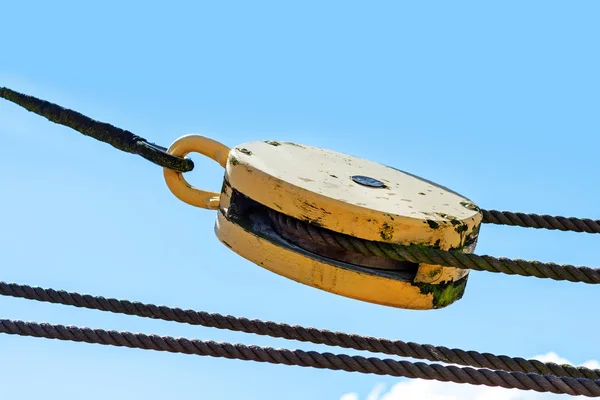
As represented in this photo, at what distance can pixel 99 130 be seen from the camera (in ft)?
11.8

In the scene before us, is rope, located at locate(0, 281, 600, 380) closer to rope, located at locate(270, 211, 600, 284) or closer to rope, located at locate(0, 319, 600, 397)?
rope, located at locate(0, 319, 600, 397)

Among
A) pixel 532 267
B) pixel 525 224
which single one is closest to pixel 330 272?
pixel 532 267

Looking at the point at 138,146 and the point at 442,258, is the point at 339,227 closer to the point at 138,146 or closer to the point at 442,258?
the point at 442,258

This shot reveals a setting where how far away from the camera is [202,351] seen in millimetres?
3156

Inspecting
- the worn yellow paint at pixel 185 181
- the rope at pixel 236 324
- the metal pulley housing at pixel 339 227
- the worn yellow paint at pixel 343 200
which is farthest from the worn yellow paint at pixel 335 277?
the worn yellow paint at pixel 185 181

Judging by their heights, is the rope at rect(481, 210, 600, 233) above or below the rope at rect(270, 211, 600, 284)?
above

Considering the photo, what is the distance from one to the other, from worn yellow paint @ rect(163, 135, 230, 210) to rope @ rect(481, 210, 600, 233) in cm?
100

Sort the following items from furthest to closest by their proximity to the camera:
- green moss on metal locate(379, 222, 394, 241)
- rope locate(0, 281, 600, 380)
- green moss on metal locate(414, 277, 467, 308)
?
rope locate(0, 281, 600, 380) → green moss on metal locate(414, 277, 467, 308) → green moss on metal locate(379, 222, 394, 241)

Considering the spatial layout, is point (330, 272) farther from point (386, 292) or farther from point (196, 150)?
point (196, 150)

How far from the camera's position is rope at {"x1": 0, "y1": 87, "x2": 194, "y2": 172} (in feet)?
11.6

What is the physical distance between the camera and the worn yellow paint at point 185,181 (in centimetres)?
353

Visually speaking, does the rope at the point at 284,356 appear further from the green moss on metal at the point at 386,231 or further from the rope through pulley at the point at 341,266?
the green moss on metal at the point at 386,231

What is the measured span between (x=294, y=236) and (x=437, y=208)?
1.58 ft

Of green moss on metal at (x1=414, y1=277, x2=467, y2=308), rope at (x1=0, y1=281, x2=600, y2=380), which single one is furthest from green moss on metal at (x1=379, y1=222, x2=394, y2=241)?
rope at (x1=0, y1=281, x2=600, y2=380)
